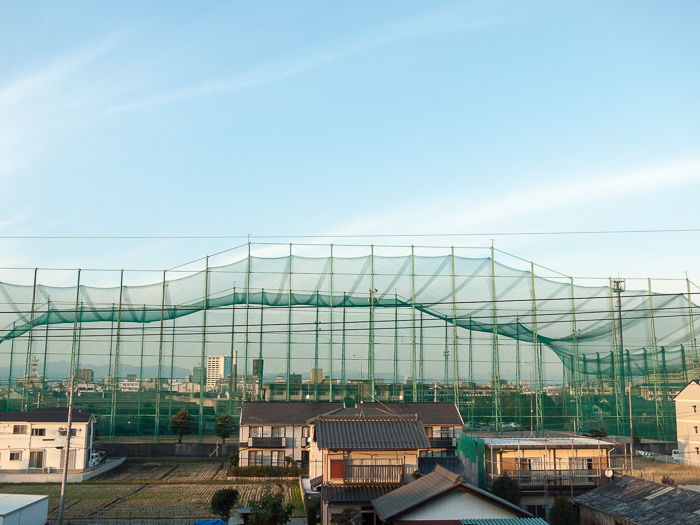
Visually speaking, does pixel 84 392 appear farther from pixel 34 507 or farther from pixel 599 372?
pixel 599 372

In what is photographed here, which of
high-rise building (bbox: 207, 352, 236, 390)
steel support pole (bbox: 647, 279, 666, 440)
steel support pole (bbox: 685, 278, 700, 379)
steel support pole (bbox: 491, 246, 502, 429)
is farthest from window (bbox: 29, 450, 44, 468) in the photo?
steel support pole (bbox: 685, 278, 700, 379)

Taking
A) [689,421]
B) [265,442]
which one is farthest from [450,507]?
[689,421]

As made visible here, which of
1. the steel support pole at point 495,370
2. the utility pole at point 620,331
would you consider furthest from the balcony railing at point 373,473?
the utility pole at point 620,331

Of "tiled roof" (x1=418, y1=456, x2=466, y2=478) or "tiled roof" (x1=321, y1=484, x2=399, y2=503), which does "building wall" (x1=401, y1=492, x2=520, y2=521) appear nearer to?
"tiled roof" (x1=321, y1=484, x2=399, y2=503)

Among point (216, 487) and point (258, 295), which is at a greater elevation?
point (258, 295)

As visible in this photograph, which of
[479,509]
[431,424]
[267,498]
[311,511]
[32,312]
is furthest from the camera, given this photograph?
[32,312]

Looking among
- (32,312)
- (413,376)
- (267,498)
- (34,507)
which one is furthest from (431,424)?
(32,312)
